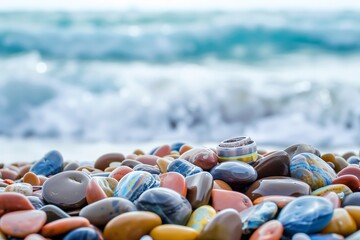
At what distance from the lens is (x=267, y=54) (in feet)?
36.6

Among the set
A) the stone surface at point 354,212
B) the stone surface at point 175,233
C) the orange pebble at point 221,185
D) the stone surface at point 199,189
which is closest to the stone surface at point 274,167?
the orange pebble at point 221,185

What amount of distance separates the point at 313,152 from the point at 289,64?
26.2ft

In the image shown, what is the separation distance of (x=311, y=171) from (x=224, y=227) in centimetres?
59

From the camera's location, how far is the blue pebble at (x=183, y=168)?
91.3 inches

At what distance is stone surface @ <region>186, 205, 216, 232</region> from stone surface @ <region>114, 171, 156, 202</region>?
0.24 m

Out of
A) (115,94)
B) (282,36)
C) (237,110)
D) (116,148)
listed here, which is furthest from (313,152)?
(282,36)

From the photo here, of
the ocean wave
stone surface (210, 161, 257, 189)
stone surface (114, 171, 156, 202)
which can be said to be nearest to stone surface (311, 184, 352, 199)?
stone surface (210, 161, 257, 189)

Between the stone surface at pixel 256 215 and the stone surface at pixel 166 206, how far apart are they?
0.67 ft

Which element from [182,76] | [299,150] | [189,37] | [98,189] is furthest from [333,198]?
[189,37]

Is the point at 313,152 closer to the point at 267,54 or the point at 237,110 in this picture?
the point at 237,110

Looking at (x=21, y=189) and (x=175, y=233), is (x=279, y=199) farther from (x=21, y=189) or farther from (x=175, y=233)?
(x=21, y=189)

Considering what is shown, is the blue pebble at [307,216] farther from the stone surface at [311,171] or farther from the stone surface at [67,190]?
the stone surface at [67,190]

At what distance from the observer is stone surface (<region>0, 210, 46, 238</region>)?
6.18 feet

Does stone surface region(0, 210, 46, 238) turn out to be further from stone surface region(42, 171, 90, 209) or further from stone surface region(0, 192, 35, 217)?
stone surface region(42, 171, 90, 209)
